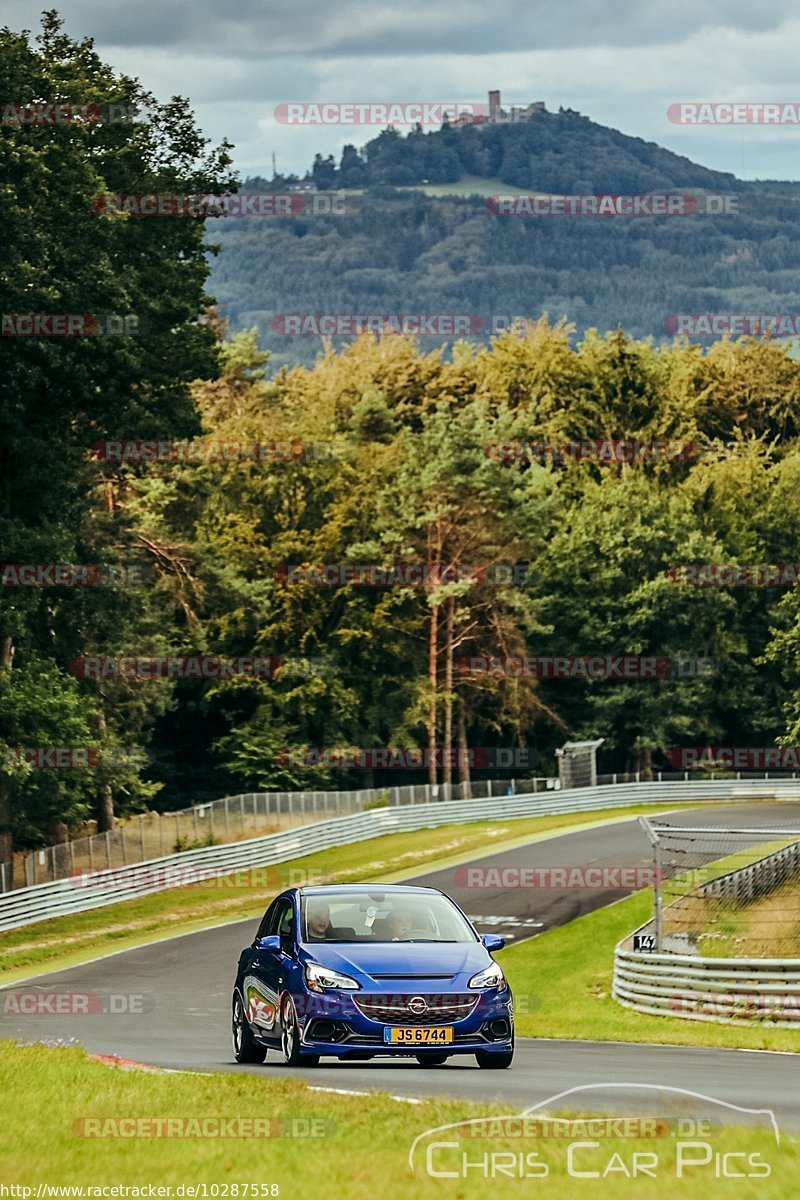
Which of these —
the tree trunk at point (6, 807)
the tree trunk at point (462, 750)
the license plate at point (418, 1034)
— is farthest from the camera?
the tree trunk at point (462, 750)

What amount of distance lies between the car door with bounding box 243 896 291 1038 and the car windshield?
42cm

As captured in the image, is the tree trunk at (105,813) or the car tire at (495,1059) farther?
the tree trunk at (105,813)

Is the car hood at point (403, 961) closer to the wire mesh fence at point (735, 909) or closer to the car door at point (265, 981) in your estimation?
the car door at point (265, 981)

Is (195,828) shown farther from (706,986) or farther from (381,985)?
(381,985)

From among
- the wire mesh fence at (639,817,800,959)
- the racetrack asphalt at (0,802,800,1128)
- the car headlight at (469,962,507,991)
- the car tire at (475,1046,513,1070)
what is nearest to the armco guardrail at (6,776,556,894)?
the racetrack asphalt at (0,802,800,1128)

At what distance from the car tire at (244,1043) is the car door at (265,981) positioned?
21cm

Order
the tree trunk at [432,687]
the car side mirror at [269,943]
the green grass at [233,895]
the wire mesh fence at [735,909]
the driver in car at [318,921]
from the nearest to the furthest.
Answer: the driver in car at [318,921]
the car side mirror at [269,943]
the wire mesh fence at [735,909]
the green grass at [233,895]
the tree trunk at [432,687]

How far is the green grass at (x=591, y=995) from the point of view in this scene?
23688 millimetres

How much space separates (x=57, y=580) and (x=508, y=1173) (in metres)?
40.7

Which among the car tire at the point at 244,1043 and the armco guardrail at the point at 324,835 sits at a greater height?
the car tire at the point at 244,1043

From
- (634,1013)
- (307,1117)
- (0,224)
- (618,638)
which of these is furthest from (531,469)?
(307,1117)

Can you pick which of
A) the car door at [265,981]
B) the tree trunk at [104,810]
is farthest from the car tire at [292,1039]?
the tree trunk at [104,810]

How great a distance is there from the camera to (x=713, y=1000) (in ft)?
88.5

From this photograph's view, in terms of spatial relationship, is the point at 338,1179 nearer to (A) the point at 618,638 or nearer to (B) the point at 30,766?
(B) the point at 30,766
